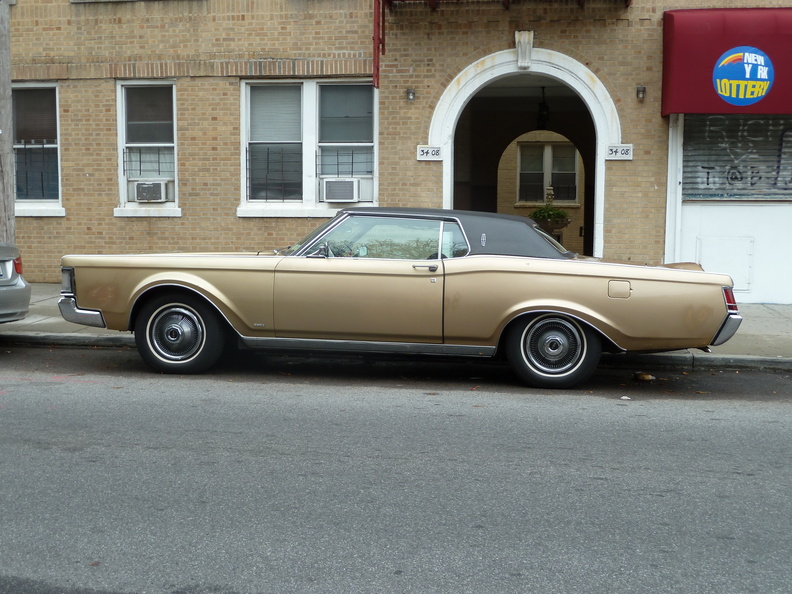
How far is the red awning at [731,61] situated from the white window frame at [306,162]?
4.30m

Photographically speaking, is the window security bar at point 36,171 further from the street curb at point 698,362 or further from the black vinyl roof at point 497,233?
the street curb at point 698,362

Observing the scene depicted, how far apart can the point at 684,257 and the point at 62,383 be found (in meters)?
Answer: 8.65

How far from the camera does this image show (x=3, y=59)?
10.1 meters

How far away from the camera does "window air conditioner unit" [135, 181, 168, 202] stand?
13.4 meters

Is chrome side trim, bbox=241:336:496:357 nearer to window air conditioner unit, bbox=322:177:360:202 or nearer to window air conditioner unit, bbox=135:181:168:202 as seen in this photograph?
window air conditioner unit, bbox=322:177:360:202

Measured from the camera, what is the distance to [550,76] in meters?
12.6

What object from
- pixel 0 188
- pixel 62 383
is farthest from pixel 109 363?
pixel 0 188

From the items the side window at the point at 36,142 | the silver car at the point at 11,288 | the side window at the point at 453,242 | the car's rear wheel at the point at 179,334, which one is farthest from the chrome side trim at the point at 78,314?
the side window at the point at 36,142

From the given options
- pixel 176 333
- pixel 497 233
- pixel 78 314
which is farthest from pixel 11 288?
pixel 497 233

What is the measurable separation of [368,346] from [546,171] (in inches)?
976

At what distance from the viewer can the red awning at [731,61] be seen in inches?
447

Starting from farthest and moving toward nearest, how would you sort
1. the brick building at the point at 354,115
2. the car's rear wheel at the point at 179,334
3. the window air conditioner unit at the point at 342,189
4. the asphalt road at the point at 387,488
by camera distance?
1. the window air conditioner unit at the point at 342,189
2. the brick building at the point at 354,115
3. the car's rear wheel at the point at 179,334
4. the asphalt road at the point at 387,488

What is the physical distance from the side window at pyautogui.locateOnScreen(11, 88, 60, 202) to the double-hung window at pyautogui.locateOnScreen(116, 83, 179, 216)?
1.14 meters

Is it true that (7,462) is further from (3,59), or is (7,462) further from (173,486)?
(3,59)
